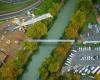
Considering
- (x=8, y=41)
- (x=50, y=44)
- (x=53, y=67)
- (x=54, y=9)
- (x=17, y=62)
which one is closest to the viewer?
(x=53, y=67)

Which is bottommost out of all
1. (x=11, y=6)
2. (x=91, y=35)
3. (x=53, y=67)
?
(x=53, y=67)

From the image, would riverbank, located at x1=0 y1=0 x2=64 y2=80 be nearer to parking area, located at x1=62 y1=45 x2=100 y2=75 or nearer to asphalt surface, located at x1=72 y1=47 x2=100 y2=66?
parking area, located at x1=62 y1=45 x2=100 y2=75

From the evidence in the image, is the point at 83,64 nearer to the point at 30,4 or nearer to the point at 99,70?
the point at 99,70

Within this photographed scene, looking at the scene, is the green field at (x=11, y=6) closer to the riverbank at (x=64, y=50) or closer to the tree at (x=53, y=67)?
the riverbank at (x=64, y=50)

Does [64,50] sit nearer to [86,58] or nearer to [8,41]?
A: [86,58]

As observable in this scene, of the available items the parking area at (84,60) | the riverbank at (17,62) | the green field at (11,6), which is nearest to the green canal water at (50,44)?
the riverbank at (17,62)

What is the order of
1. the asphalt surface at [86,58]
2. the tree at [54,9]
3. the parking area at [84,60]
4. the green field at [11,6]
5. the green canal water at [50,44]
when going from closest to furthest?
the parking area at [84,60] < the asphalt surface at [86,58] < the green canal water at [50,44] < the tree at [54,9] < the green field at [11,6]

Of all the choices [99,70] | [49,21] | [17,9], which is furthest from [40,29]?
[99,70]

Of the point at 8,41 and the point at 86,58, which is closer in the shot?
the point at 86,58

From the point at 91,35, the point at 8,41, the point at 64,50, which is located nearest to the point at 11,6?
the point at 8,41
